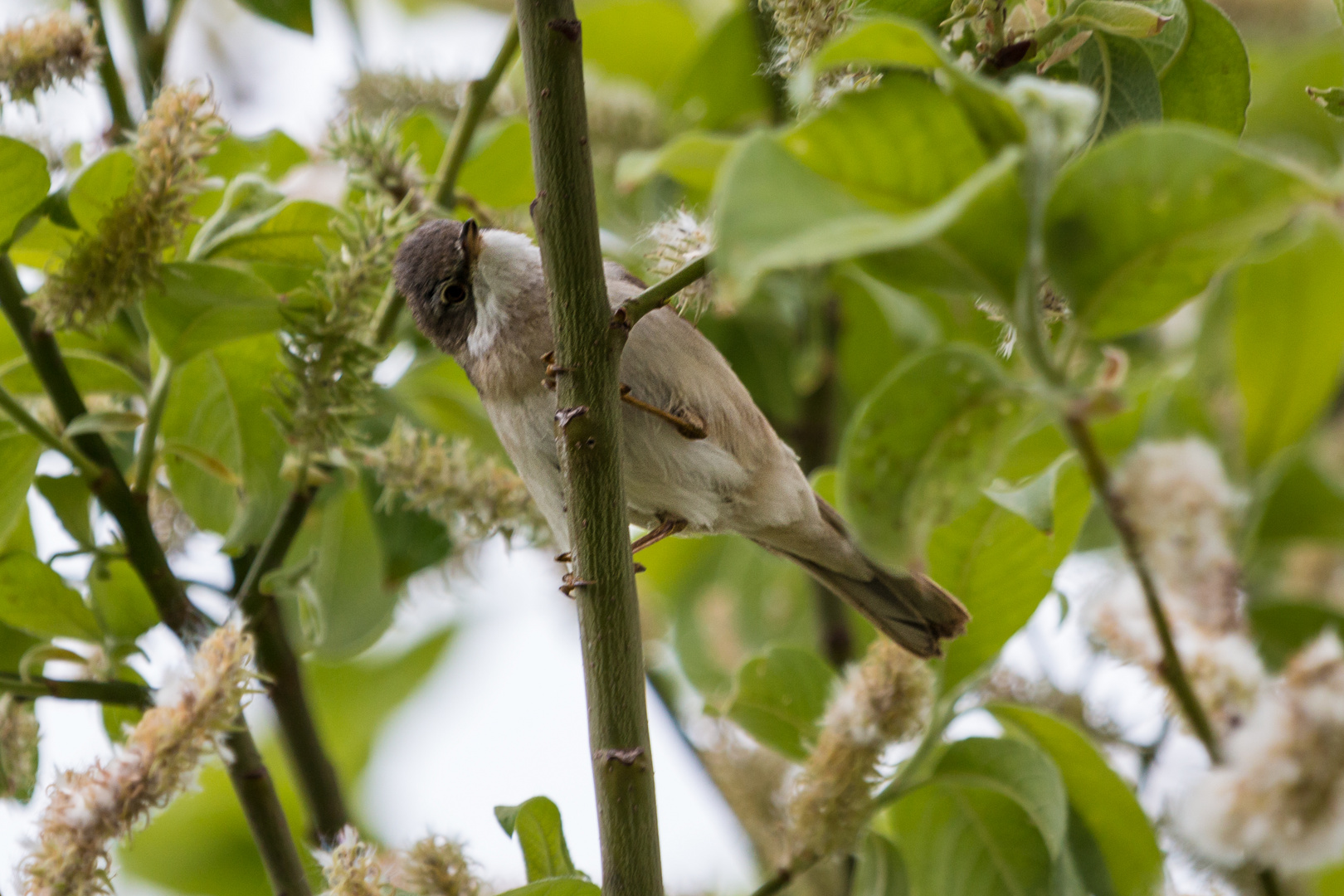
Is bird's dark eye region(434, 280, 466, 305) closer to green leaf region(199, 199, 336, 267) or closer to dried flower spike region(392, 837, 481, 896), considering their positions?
green leaf region(199, 199, 336, 267)

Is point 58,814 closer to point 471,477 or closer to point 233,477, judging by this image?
point 233,477

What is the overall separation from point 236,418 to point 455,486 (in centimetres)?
38

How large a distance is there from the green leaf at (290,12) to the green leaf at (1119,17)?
1261 millimetres

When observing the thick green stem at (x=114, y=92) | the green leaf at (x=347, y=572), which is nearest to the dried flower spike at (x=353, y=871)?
the green leaf at (x=347, y=572)

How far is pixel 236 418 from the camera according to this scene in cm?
205

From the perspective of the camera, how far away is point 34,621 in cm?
186

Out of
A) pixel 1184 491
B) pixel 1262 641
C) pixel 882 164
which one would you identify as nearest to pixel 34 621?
pixel 882 164

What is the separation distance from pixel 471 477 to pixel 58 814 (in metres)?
0.81

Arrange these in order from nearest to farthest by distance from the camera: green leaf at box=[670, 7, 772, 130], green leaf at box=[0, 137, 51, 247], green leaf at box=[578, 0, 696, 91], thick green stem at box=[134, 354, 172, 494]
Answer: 1. green leaf at box=[0, 137, 51, 247]
2. thick green stem at box=[134, 354, 172, 494]
3. green leaf at box=[670, 7, 772, 130]
4. green leaf at box=[578, 0, 696, 91]

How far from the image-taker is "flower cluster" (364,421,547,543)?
2.00 meters

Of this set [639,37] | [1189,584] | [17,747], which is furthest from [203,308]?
[639,37]

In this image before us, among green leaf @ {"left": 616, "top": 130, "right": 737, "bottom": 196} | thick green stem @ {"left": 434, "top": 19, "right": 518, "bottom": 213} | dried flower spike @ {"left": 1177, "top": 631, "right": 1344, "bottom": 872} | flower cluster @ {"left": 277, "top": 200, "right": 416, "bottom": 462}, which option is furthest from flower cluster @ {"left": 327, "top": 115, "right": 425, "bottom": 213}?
dried flower spike @ {"left": 1177, "top": 631, "right": 1344, "bottom": 872}

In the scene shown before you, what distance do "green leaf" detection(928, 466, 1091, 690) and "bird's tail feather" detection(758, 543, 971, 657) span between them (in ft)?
0.11

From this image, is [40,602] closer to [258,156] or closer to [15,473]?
[15,473]
